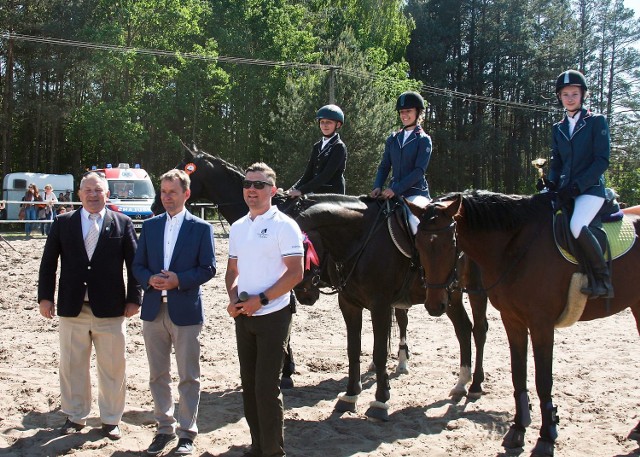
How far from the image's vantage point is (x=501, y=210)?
521 centimetres

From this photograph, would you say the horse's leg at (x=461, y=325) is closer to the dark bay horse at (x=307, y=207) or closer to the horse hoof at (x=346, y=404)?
the dark bay horse at (x=307, y=207)

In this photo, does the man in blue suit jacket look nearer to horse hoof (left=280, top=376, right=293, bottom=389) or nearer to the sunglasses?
the sunglasses

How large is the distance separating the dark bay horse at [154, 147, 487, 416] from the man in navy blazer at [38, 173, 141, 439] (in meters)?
1.65

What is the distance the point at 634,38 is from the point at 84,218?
2064 inches

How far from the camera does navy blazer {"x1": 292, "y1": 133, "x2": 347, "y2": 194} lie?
6.98 metres

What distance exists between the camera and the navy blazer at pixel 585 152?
202 inches

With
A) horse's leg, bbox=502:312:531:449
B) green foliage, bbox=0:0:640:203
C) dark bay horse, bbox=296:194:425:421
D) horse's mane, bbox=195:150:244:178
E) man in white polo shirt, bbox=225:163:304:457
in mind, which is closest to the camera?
man in white polo shirt, bbox=225:163:304:457

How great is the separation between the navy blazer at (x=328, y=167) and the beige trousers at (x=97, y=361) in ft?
8.94

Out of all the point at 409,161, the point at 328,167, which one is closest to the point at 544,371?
the point at 409,161

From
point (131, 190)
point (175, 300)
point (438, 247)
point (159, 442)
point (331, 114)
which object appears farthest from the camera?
point (131, 190)

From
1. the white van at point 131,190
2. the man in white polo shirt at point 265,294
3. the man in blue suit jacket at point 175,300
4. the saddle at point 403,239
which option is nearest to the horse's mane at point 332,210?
the saddle at point 403,239

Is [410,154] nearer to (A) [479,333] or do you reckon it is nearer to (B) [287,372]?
(A) [479,333]

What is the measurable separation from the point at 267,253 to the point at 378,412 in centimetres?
236

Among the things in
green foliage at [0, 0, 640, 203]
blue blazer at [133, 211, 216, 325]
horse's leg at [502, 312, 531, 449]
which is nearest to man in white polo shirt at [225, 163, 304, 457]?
blue blazer at [133, 211, 216, 325]
